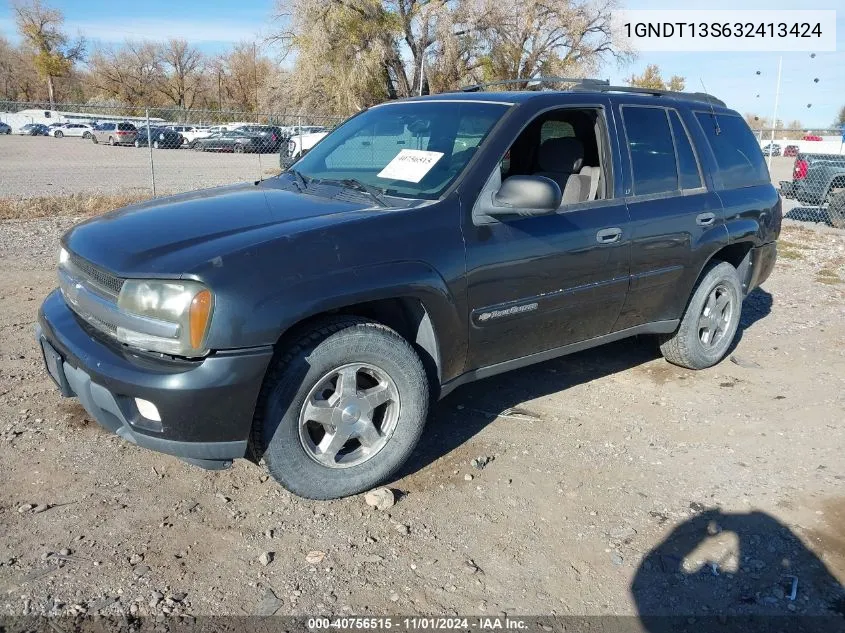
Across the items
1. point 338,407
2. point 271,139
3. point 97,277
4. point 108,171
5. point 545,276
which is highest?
point 271,139

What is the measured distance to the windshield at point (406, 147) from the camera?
3547 millimetres

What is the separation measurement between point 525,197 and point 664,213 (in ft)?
4.60

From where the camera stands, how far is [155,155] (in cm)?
3048

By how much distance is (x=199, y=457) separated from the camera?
9.23 ft

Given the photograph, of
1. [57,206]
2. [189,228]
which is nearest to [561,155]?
[189,228]

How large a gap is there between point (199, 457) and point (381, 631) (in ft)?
3.23

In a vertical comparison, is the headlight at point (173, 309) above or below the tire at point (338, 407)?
above

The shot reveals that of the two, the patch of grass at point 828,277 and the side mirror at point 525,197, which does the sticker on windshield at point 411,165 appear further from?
the patch of grass at point 828,277

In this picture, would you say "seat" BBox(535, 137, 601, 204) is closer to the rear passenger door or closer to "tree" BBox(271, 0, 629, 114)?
the rear passenger door

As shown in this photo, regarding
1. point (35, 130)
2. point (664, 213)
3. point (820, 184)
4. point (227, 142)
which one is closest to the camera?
point (664, 213)

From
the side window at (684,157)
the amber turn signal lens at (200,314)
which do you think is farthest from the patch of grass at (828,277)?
the amber turn signal lens at (200,314)

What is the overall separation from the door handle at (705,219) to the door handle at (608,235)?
84 centimetres

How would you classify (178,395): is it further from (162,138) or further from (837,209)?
(162,138)

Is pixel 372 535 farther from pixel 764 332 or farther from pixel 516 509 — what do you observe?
pixel 764 332
